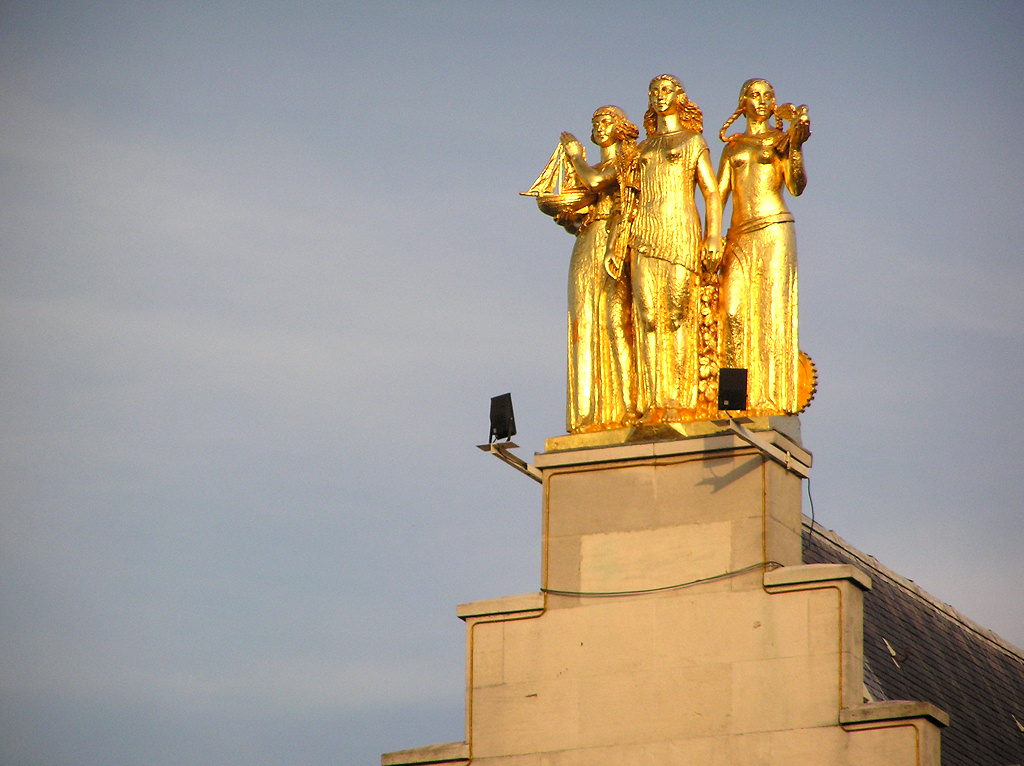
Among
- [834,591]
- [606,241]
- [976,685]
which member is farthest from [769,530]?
[976,685]

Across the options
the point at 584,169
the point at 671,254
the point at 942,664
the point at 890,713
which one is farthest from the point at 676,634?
the point at 942,664

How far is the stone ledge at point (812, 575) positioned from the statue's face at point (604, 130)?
21.1ft

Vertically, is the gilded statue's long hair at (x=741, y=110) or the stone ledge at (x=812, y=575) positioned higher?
the gilded statue's long hair at (x=741, y=110)

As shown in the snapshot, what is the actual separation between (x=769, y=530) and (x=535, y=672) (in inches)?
130

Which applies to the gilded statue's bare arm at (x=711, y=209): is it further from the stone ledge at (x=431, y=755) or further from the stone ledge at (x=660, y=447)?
the stone ledge at (x=431, y=755)

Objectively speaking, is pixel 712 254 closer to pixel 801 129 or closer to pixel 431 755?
pixel 801 129

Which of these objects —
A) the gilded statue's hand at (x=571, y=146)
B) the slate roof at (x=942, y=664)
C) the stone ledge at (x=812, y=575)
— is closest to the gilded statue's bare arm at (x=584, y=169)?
the gilded statue's hand at (x=571, y=146)

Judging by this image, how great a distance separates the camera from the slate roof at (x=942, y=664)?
3291cm

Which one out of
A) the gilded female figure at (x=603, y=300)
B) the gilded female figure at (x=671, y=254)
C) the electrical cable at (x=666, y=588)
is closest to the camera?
the electrical cable at (x=666, y=588)

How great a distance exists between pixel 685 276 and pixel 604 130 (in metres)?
2.61

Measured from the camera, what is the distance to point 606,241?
27844mm

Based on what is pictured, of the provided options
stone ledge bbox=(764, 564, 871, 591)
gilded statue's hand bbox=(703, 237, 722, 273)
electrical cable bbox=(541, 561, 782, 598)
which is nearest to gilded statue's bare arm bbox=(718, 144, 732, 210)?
gilded statue's hand bbox=(703, 237, 722, 273)

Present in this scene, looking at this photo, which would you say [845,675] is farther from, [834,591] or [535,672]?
[535,672]

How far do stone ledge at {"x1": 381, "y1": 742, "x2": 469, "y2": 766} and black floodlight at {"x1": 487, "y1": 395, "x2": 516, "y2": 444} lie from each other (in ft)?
12.4
